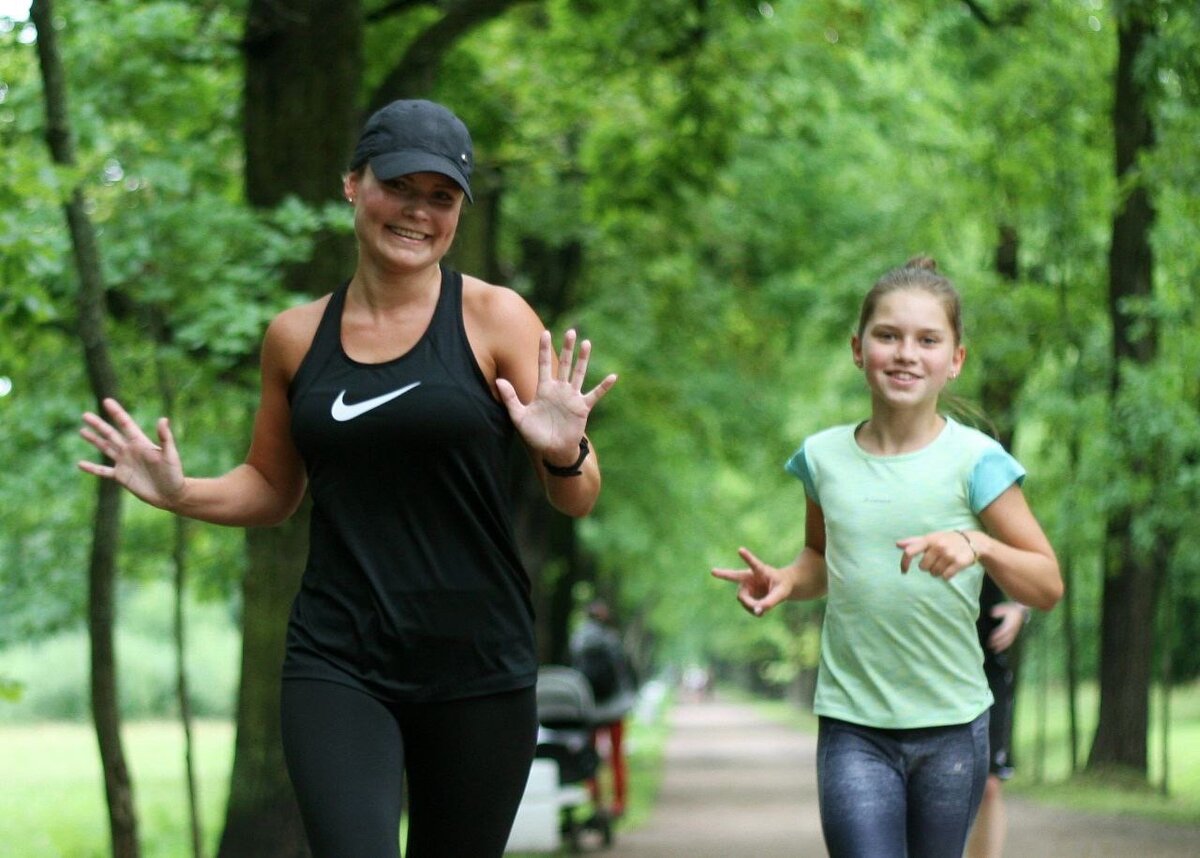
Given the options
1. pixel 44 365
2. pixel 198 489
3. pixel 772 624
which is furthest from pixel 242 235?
pixel 772 624

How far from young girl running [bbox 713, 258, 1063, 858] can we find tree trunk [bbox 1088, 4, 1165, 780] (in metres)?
11.1

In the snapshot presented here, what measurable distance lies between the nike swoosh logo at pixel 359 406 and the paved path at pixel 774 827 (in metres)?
9.93

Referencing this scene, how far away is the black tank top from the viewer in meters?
3.82

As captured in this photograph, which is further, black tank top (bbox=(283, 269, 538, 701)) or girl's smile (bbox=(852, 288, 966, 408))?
girl's smile (bbox=(852, 288, 966, 408))

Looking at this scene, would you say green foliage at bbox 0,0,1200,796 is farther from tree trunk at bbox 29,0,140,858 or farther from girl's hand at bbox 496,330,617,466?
girl's hand at bbox 496,330,617,466

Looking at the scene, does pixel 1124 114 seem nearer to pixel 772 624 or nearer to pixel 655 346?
pixel 655 346

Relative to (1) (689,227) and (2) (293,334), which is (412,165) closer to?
(2) (293,334)

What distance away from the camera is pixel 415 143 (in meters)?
3.88

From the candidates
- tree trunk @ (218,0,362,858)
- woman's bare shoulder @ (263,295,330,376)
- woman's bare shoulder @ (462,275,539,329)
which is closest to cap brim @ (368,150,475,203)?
woman's bare shoulder @ (462,275,539,329)

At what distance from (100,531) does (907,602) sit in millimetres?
4706

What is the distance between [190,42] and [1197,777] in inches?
653

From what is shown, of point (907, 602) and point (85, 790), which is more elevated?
point (907, 602)

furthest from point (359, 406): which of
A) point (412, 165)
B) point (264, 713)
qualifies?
point (264, 713)

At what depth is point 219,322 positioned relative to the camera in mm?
8922
